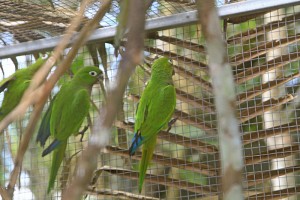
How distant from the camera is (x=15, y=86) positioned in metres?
1.44

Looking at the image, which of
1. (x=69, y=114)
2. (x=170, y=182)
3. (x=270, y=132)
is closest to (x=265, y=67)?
(x=270, y=132)

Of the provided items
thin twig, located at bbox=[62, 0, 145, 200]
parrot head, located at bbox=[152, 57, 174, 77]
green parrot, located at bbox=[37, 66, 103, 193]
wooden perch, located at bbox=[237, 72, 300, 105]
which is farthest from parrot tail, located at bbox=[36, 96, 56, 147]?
thin twig, located at bbox=[62, 0, 145, 200]

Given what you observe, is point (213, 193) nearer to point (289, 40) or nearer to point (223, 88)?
point (289, 40)

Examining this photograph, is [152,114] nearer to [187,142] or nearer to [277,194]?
[187,142]

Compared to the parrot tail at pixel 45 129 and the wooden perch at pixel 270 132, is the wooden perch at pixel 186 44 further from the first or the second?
the parrot tail at pixel 45 129

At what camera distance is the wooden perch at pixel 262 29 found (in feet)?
4.85

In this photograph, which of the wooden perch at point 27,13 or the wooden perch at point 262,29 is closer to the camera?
the wooden perch at point 27,13

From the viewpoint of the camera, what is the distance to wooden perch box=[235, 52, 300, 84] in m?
1.45

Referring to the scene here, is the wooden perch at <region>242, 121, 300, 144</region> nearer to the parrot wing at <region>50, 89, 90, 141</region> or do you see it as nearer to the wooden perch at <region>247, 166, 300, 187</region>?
the wooden perch at <region>247, 166, 300, 187</region>

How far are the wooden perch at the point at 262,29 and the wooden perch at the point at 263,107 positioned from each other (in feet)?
0.58

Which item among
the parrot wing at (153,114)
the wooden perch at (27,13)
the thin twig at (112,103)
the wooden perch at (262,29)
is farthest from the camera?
the wooden perch at (262,29)

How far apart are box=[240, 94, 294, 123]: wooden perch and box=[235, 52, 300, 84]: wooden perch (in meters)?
0.07

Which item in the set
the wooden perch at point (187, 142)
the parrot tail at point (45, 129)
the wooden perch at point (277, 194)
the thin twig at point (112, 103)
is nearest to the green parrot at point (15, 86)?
the parrot tail at point (45, 129)

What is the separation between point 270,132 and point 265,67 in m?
0.16
